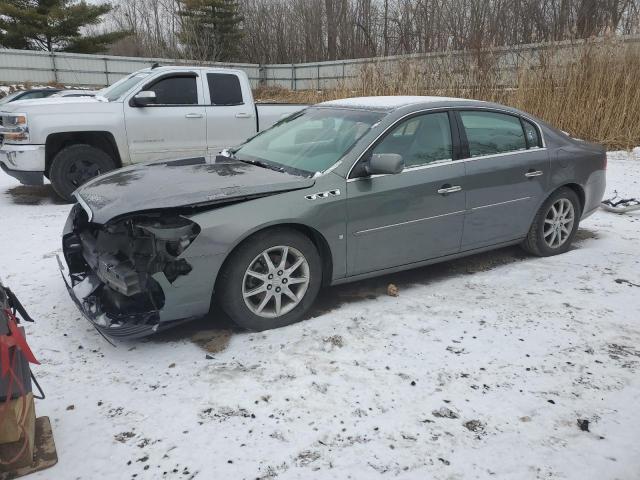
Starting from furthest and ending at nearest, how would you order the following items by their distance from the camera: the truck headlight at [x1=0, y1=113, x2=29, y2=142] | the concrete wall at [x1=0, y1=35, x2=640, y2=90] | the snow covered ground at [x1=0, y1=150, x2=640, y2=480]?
the concrete wall at [x1=0, y1=35, x2=640, y2=90]
the truck headlight at [x1=0, y1=113, x2=29, y2=142]
the snow covered ground at [x1=0, y1=150, x2=640, y2=480]

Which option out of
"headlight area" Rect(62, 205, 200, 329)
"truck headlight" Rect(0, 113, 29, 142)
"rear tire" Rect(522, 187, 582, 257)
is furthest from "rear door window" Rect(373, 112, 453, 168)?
"truck headlight" Rect(0, 113, 29, 142)

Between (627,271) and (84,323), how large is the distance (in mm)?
4592

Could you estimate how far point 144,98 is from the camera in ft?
23.2

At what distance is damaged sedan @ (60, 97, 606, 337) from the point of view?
124 inches

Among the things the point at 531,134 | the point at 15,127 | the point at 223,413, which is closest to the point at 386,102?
the point at 531,134

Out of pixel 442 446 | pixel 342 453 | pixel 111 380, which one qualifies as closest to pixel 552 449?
pixel 442 446

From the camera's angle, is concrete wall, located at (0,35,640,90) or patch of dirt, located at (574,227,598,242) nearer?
patch of dirt, located at (574,227,598,242)

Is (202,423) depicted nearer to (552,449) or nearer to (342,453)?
(342,453)

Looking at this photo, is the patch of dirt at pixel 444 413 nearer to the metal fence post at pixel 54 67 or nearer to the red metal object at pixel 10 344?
the red metal object at pixel 10 344

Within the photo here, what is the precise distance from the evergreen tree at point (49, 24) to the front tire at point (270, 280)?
36.2 meters

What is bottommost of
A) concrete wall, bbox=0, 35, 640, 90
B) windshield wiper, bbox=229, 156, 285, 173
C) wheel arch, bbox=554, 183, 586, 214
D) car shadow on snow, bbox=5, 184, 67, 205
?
car shadow on snow, bbox=5, 184, 67, 205

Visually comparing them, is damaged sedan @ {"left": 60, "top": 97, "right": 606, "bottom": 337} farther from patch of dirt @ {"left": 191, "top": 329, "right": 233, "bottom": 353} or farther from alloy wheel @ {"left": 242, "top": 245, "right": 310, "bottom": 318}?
patch of dirt @ {"left": 191, "top": 329, "right": 233, "bottom": 353}

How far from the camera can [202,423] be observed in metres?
2.57

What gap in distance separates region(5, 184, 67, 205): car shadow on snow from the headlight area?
4510 mm
